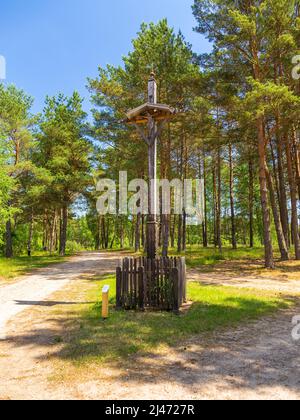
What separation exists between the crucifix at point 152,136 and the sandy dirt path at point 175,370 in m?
3.59

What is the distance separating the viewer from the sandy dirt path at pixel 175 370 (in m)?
4.42

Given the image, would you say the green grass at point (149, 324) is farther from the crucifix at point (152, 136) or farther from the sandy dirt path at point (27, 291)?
the crucifix at point (152, 136)

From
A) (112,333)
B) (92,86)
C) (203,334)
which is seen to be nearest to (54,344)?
(112,333)

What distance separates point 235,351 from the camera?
20.1ft

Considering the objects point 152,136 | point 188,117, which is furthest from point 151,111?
point 188,117

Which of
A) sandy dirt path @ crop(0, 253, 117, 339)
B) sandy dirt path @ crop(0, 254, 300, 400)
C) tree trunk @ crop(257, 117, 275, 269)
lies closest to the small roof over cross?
sandy dirt path @ crop(0, 254, 300, 400)

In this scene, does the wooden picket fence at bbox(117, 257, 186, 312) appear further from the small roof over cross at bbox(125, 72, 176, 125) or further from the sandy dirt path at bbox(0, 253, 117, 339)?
the small roof over cross at bbox(125, 72, 176, 125)

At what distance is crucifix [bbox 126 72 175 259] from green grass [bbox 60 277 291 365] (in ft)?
7.19

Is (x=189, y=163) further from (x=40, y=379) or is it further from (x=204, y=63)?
(x=40, y=379)

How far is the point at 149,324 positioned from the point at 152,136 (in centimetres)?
593

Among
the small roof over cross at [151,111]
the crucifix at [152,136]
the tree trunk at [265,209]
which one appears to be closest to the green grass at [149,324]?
the crucifix at [152,136]

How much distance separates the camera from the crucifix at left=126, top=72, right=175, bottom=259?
9.77 meters

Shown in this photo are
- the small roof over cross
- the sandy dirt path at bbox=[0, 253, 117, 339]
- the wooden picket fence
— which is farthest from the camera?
the small roof over cross

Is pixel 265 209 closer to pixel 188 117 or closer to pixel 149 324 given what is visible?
pixel 188 117
